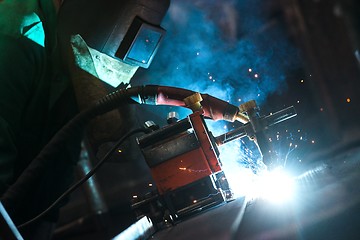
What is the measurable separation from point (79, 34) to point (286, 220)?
6.64 ft

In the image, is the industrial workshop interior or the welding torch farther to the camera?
the welding torch

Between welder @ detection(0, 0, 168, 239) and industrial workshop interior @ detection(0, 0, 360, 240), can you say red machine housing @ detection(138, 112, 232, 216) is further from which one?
welder @ detection(0, 0, 168, 239)

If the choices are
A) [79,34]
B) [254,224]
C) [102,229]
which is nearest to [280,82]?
[79,34]

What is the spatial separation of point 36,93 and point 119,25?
0.74 metres

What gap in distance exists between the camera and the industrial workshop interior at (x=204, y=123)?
115 centimetres

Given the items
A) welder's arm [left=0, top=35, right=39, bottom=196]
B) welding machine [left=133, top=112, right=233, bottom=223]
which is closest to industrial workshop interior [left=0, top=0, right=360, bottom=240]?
welding machine [left=133, top=112, right=233, bottom=223]

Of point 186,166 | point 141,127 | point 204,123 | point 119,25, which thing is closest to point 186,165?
point 186,166

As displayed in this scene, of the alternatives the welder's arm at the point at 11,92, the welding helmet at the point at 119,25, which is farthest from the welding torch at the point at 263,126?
the welder's arm at the point at 11,92

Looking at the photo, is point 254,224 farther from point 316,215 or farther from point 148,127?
point 148,127

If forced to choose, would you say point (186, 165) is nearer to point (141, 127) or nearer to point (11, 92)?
point (141, 127)

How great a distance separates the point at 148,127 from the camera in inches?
80.5

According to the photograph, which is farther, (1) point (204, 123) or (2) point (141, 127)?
(2) point (141, 127)

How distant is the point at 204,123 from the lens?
1.89 m

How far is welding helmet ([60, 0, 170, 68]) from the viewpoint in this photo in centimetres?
229
